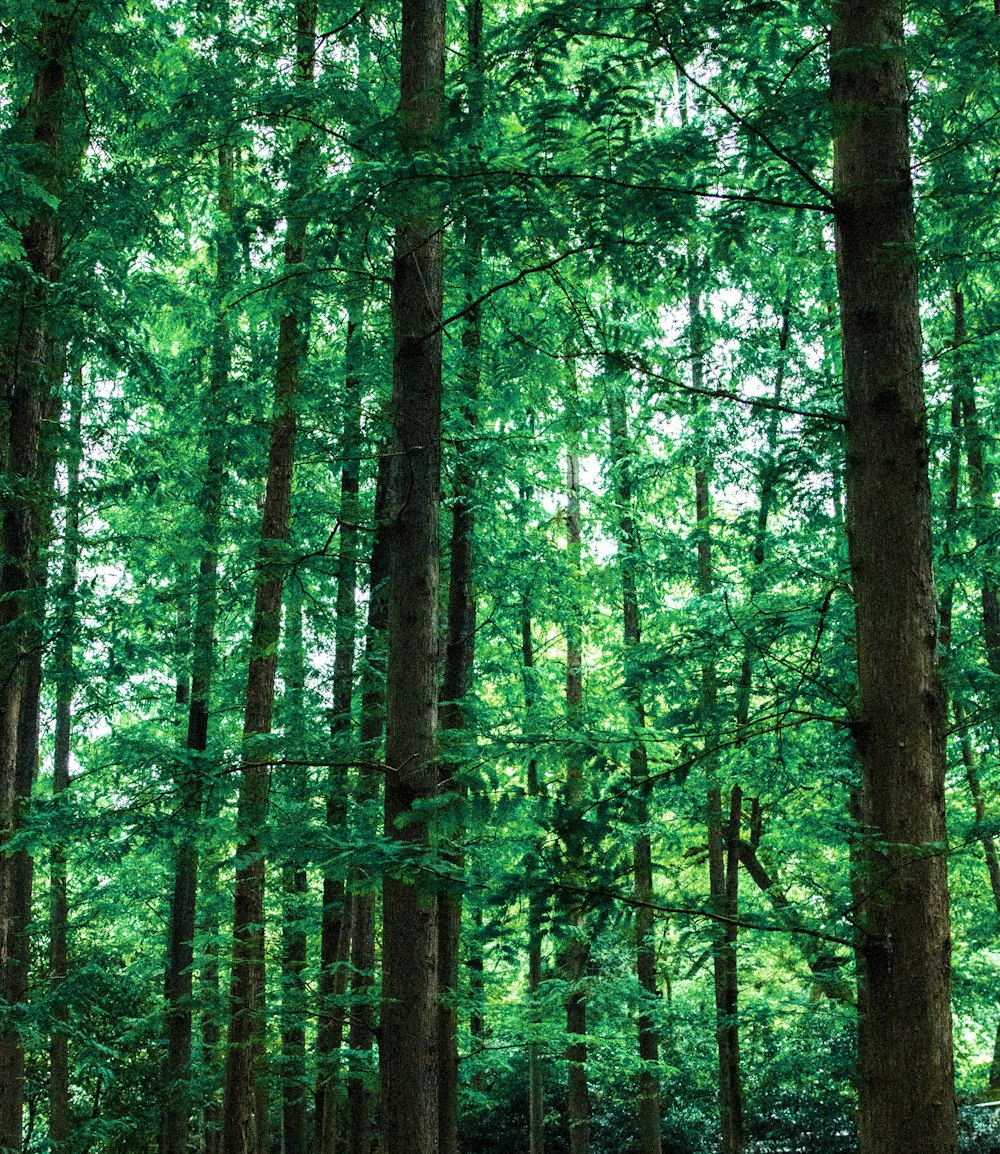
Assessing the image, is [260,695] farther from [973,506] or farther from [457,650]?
[973,506]

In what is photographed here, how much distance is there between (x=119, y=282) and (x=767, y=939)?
9.27 metres

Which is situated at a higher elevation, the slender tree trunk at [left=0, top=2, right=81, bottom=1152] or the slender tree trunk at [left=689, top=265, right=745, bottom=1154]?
the slender tree trunk at [left=0, top=2, right=81, bottom=1152]

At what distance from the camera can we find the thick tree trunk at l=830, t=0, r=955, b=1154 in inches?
140

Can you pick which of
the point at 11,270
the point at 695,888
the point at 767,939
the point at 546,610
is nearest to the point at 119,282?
the point at 11,270

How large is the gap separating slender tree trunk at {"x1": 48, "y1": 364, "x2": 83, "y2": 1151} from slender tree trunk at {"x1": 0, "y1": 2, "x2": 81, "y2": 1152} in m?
0.24

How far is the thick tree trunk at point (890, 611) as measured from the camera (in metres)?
3.56

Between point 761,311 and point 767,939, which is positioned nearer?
point 767,939

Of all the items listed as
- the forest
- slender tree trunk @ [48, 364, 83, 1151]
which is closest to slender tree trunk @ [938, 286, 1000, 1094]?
the forest

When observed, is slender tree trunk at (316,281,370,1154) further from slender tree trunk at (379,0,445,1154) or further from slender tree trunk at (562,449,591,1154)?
slender tree trunk at (562,449,591,1154)

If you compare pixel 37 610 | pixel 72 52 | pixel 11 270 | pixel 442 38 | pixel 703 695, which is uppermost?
pixel 72 52

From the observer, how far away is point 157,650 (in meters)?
9.57

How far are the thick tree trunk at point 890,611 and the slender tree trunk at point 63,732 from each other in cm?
613

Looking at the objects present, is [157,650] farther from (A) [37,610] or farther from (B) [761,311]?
(B) [761,311]

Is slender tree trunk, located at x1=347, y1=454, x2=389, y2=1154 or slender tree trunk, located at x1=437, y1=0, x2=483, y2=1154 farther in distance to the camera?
slender tree trunk, located at x1=347, y1=454, x2=389, y2=1154
